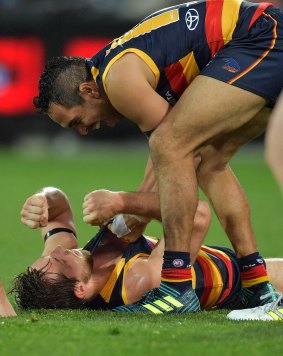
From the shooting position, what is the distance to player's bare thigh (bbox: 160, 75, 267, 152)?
5688 millimetres

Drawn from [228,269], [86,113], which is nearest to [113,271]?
[228,269]

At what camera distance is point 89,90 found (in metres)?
5.98

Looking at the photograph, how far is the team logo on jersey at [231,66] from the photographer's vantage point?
5781 mm

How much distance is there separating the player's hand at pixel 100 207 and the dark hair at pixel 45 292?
1.25 ft

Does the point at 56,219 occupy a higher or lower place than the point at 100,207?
lower

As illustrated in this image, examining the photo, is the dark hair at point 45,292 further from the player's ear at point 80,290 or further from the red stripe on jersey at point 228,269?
the red stripe on jersey at point 228,269

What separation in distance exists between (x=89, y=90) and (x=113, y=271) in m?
1.01

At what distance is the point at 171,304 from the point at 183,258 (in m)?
0.25

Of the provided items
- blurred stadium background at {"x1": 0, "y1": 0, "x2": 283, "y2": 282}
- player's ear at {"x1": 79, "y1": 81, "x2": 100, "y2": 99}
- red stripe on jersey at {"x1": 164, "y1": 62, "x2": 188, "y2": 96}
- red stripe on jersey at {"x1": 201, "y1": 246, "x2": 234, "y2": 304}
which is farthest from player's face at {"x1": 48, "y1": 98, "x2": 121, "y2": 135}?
blurred stadium background at {"x1": 0, "y1": 0, "x2": 283, "y2": 282}

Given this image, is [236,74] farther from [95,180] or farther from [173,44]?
[95,180]

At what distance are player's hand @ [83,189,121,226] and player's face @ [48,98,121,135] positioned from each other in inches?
17.3

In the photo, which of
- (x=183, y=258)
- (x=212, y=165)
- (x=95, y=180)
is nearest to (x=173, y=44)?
(x=212, y=165)

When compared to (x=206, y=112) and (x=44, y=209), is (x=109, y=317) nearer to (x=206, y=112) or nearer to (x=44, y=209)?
(x=44, y=209)

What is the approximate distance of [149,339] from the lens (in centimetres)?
477
